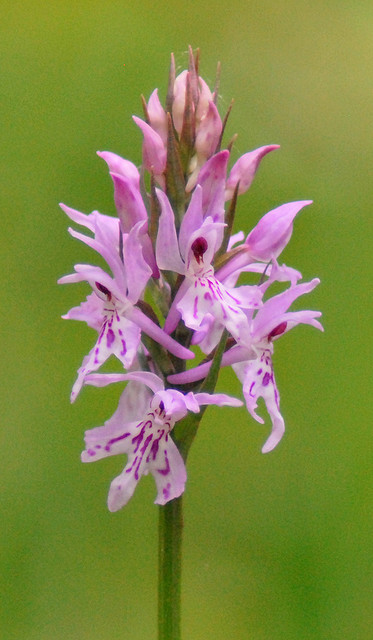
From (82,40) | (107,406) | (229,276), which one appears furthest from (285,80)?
(229,276)

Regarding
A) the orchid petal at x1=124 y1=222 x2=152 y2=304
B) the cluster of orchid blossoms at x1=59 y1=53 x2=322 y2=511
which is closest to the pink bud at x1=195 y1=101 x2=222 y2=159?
→ the cluster of orchid blossoms at x1=59 y1=53 x2=322 y2=511

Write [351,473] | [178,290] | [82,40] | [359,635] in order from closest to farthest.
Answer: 1. [178,290]
2. [359,635]
3. [351,473]
4. [82,40]

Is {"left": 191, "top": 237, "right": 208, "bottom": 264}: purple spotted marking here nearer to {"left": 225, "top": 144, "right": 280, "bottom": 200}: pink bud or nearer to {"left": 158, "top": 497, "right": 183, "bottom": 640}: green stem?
{"left": 225, "top": 144, "right": 280, "bottom": 200}: pink bud

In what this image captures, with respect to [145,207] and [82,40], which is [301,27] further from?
[145,207]

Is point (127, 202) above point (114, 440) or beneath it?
above

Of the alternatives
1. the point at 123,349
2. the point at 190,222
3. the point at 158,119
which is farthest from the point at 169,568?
the point at 158,119

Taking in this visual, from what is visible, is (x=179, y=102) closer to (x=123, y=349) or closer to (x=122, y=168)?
(x=122, y=168)

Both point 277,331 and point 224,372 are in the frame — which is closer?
point 277,331
